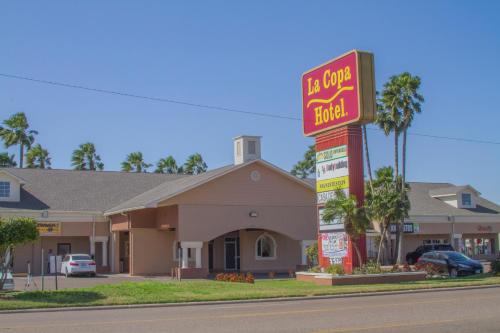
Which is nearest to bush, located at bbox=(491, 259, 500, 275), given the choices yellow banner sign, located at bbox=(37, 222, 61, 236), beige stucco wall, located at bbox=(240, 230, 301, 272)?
beige stucco wall, located at bbox=(240, 230, 301, 272)

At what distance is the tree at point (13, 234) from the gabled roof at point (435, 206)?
3283 cm

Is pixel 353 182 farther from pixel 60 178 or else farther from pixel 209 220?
pixel 60 178

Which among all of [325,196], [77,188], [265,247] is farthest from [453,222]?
[77,188]

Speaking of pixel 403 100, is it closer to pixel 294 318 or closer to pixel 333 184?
pixel 333 184

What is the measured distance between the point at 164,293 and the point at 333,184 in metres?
10.2

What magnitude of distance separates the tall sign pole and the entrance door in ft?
39.8

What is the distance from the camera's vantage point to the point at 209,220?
35812 millimetres

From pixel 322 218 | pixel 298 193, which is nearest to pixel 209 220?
pixel 298 193

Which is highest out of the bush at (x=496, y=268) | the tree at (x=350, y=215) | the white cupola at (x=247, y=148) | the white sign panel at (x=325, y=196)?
the white cupola at (x=247, y=148)

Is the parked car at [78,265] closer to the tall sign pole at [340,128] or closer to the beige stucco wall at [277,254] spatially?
the beige stucco wall at [277,254]

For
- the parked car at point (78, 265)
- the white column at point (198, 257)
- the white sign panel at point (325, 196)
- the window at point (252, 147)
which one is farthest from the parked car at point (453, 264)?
the parked car at point (78, 265)

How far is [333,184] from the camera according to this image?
96.2 feet

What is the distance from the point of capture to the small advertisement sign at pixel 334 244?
2834 centimetres

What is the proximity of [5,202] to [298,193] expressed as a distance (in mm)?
17744
